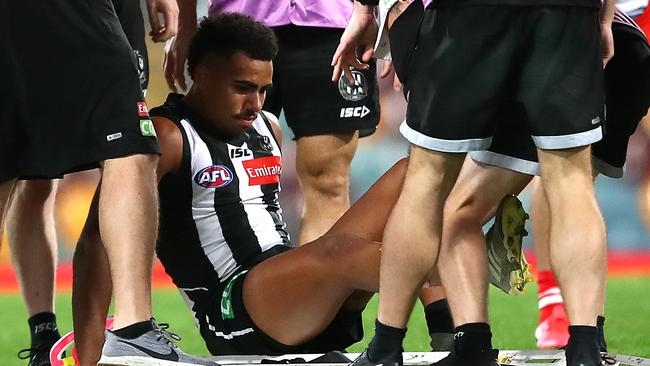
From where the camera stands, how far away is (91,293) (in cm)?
411

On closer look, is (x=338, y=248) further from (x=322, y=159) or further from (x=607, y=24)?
(x=322, y=159)

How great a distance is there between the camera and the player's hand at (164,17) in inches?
169

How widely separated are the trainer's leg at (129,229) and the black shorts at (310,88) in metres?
A: 1.81

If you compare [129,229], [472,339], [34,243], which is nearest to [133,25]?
[34,243]

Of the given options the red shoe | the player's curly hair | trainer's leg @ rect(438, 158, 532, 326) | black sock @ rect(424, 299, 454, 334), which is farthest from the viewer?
the red shoe

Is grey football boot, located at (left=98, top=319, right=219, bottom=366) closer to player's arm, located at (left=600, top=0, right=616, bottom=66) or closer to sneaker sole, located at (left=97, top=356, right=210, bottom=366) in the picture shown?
sneaker sole, located at (left=97, top=356, right=210, bottom=366)

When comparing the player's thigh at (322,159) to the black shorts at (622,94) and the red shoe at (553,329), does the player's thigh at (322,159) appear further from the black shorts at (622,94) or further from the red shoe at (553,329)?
the black shorts at (622,94)

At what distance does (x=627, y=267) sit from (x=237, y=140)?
6385mm

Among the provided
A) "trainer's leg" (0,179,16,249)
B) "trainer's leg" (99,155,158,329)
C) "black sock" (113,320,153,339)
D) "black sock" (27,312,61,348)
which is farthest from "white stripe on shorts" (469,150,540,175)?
"black sock" (27,312,61,348)

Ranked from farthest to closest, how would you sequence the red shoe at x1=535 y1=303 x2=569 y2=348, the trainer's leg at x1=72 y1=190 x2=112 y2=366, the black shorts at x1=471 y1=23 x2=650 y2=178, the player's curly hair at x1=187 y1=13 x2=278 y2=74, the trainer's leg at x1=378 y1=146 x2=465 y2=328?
the red shoe at x1=535 y1=303 x2=569 y2=348 → the player's curly hair at x1=187 y1=13 x2=278 y2=74 → the black shorts at x1=471 y1=23 x2=650 y2=178 → the trainer's leg at x1=72 y1=190 x2=112 y2=366 → the trainer's leg at x1=378 y1=146 x2=465 y2=328

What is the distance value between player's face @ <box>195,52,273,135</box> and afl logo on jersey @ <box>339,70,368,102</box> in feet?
2.95

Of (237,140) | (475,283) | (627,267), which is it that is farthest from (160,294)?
(475,283)

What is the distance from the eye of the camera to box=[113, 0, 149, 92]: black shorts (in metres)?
4.93

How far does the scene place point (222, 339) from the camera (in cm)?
442
